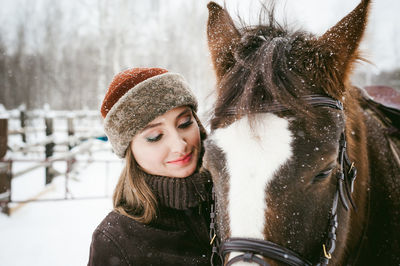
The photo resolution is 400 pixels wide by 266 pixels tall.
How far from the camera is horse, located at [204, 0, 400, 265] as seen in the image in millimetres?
1188

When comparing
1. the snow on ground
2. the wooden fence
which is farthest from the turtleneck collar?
the snow on ground

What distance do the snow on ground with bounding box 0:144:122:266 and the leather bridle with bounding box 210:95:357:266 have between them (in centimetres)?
418

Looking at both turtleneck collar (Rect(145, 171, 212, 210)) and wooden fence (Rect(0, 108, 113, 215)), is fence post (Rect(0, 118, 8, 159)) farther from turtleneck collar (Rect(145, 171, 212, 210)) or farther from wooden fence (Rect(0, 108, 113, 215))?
turtleneck collar (Rect(145, 171, 212, 210))

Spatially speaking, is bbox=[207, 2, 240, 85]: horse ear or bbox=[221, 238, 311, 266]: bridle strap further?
bbox=[207, 2, 240, 85]: horse ear

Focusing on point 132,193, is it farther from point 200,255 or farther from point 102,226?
point 200,255

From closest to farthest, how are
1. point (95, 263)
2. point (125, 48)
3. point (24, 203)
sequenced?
point (95, 263), point (24, 203), point (125, 48)

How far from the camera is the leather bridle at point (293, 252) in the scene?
3.72 ft

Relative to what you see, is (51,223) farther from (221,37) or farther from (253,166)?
(253,166)

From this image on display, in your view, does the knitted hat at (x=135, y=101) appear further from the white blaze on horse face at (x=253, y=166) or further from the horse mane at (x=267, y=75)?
the white blaze on horse face at (x=253, y=166)

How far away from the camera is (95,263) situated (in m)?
1.64

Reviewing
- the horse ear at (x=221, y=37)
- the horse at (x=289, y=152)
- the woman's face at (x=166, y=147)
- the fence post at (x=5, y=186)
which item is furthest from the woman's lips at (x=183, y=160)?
the fence post at (x=5, y=186)

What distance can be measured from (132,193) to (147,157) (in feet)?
0.96

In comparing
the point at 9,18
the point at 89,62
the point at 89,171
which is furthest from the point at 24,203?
the point at 9,18

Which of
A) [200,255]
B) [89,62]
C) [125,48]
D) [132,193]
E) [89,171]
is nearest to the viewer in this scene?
[200,255]
